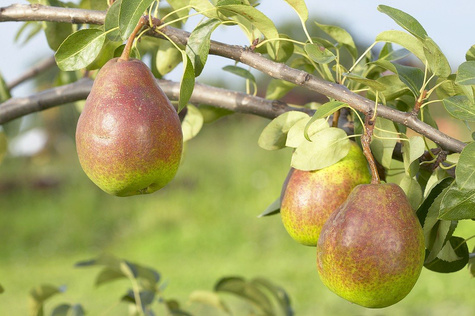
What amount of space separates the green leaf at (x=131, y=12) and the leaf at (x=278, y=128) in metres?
0.26

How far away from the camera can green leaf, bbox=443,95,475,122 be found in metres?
0.70

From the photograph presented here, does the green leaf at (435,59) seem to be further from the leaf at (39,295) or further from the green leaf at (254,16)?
the leaf at (39,295)

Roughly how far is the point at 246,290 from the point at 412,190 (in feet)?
2.06

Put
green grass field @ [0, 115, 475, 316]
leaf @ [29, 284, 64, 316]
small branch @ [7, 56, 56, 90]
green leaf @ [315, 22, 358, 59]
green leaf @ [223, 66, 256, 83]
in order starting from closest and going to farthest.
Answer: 1. green leaf @ [315, 22, 358, 59]
2. green leaf @ [223, 66, 256, 83]
3. leaf @ [29, 284, 64, 316]
4. small branch @ [7, 56, 56, 90]
5. green grass field @ [0, 115, 475, 316]

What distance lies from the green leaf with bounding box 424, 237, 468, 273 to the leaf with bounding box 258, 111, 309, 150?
258 mm

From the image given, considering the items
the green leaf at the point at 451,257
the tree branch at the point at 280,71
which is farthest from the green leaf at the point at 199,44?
the green leaf at the point at 451,257

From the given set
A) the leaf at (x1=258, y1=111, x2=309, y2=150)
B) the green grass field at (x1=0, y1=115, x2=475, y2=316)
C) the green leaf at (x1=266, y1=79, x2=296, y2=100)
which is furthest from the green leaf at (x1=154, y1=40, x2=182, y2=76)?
the green grass field at (x1=0, y1=115, x2=475, y2=316)

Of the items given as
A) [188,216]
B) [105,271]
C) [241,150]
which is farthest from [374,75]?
[241,150]

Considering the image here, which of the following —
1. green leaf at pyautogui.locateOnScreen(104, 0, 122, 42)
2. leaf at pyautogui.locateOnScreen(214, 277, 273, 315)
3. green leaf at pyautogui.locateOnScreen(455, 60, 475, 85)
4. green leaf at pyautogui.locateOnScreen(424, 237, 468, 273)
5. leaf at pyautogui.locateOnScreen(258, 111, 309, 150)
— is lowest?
leaf at pyautogui.locateOnScreen(214, 277, 273, 315)

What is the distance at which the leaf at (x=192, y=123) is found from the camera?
108cm

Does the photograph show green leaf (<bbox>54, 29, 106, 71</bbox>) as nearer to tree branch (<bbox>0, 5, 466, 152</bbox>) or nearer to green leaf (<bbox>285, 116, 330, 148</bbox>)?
tree branch (<bbox>0, 5, 466, 152</bbox>)

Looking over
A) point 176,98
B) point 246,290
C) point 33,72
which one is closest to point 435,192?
point 176,98

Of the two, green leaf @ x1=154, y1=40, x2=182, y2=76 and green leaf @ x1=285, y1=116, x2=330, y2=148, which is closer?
green leaf @ x1=285, y1=116, x2=330, y2=148

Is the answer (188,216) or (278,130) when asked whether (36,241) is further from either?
(278,130)
